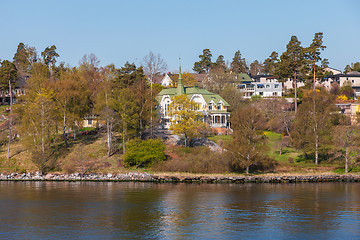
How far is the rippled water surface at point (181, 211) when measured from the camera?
32.4 meters

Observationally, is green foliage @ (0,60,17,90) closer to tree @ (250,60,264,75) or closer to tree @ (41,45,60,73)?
tree @ (41,45,60,73)

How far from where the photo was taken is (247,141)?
60938 mm

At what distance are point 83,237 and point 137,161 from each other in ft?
114

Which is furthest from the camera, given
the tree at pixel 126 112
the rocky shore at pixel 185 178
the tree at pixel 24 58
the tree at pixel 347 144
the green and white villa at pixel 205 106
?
the tree at pixel 24 58

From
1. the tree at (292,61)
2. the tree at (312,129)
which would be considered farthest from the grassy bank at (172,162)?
the tree at (292,61)

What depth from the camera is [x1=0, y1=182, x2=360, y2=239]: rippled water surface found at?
32.4 meters

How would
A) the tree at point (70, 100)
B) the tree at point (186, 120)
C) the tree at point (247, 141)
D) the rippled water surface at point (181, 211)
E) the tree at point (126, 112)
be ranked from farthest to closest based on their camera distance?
the tree at point (70, 100) < the tree at point (186, 120) < the tree at point (126, 112) < the tree at point (247, 141) < the rippled water surface at point (181, 211)

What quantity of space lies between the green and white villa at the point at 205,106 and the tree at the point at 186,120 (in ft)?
20.5

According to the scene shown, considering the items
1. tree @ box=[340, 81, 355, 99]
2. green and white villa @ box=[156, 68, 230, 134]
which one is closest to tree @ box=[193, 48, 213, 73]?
tree @ box=[340, 81, 355, 99]

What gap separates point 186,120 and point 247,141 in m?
14.3

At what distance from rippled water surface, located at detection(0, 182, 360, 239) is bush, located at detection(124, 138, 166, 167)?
9.09 m

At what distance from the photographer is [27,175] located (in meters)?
64.0

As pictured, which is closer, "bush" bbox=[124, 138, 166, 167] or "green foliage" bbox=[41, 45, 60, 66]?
"bush" bbox=[124, 138, 166, 167]

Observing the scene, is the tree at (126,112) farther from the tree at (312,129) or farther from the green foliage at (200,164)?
the tree at (312,129)
